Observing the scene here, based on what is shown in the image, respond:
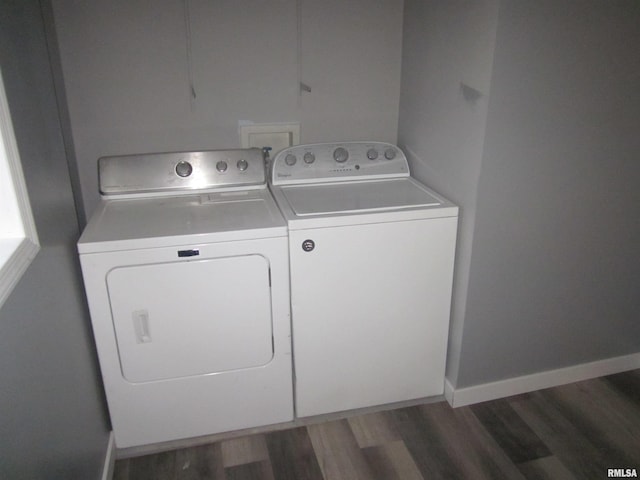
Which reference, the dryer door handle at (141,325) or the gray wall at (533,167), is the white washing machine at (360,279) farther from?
the dryer door handle at (141,325)

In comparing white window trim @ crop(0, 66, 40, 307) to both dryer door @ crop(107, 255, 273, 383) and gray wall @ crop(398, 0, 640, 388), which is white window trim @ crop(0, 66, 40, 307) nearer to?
dryer door @ crop(107, 255, 273, 383)

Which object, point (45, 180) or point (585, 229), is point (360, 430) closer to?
point (585, 229)

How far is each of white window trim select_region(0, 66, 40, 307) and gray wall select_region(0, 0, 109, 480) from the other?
1.6 inches

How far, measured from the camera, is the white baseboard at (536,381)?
2064 mm

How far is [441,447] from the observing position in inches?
73.2

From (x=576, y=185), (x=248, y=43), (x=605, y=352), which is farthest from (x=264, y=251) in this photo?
(x=605, y=352)

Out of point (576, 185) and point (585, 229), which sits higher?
point (576, 185)

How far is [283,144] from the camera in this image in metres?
2.31

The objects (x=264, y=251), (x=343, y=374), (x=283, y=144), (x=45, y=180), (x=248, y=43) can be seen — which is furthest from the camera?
(x=283, y=144)

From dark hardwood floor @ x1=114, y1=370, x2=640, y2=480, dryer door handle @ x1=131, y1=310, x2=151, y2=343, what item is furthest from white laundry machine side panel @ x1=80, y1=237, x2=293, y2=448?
dark hardwood floor @ x1=114, y1=370, x2=640, y2=480

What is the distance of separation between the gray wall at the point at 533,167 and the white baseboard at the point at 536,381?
0.11 feet

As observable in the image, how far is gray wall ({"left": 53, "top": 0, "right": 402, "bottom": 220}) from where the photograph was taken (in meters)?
2.02

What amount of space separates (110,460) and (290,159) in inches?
53.0

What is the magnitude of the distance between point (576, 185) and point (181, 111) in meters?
1.65
